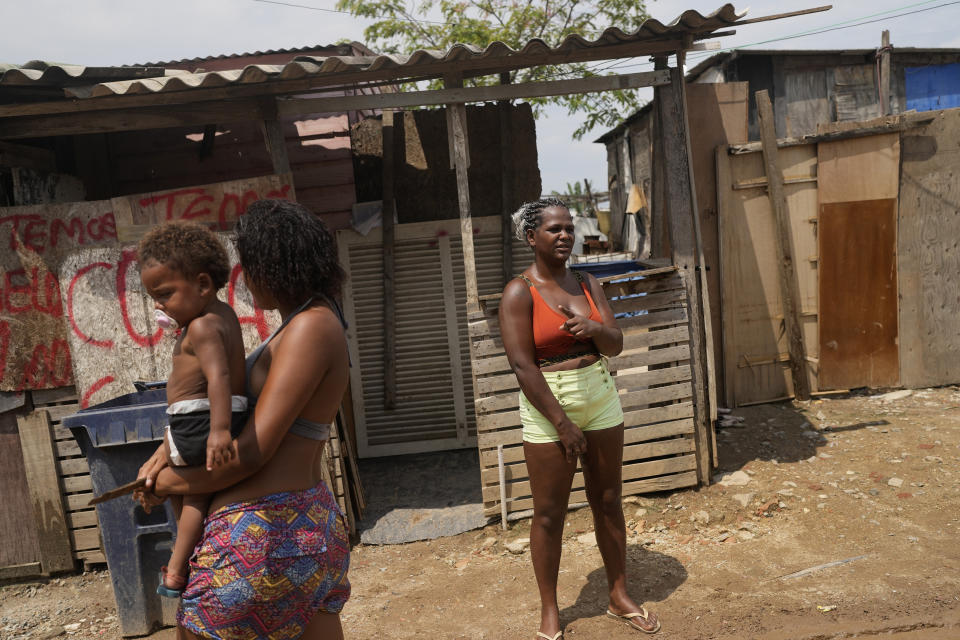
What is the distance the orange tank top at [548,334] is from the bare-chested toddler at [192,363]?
4.83ft

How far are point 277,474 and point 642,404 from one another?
11.4ft

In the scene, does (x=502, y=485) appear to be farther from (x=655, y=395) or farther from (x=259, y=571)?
→ (x=259, y=571)

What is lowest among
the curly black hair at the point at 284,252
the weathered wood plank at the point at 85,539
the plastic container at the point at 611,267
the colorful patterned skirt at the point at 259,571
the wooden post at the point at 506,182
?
the weathered wood plank at the point at 85,539

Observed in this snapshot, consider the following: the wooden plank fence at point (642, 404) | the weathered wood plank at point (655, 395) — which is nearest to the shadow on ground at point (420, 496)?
the wooden plank fence at point (642, 404)

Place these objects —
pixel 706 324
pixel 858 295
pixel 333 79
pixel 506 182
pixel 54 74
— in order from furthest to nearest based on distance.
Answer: pixel 858 295 → pixel 506 182 → pixel 706 324 → pixel 333 79 → pixel 54 74

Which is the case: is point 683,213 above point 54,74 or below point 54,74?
below

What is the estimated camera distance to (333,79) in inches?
180

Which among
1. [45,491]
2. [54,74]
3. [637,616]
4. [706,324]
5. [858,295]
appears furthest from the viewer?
[858,295]

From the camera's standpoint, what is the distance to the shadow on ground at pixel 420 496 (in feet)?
16.3

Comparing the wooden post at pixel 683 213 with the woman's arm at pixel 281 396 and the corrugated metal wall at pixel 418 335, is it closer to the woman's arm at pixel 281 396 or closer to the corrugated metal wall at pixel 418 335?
the corrugated metal wall at pixel 418 335

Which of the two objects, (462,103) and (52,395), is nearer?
(462,103)

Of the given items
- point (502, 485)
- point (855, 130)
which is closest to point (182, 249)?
point (502, 485)

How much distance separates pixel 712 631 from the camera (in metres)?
3.37

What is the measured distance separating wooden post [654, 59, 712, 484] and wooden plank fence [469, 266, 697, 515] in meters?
0.12
